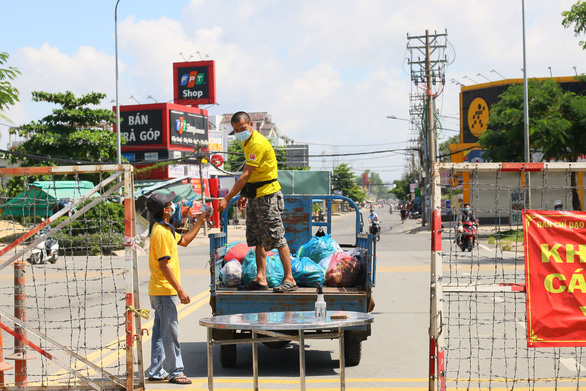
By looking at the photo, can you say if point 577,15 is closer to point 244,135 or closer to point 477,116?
point 244,135

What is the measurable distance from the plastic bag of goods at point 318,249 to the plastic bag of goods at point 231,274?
1.02 m

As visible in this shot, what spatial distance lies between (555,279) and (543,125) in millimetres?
23225

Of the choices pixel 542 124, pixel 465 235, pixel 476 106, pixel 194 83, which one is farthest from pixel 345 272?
pixel 194 83

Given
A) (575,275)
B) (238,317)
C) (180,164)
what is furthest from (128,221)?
(180,164)

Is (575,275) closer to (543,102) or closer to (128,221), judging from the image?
(128,221)

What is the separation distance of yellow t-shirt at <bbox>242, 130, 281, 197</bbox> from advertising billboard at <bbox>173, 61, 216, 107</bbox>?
6501 centimetres

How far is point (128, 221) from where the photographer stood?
6.30 metres

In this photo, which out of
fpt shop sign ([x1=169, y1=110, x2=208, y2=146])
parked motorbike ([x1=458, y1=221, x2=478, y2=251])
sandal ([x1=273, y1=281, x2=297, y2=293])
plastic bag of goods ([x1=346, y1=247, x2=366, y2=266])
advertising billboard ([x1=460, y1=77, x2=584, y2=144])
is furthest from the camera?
fpt shop sign ([x1=169, y1=110, x2=208, y2=146])

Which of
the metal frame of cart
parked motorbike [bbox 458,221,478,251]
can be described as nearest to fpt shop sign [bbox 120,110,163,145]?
parked motorbike [bbox 458,221,478,251]

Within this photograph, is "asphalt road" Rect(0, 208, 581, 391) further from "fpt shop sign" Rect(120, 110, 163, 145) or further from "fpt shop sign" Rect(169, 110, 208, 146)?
"fpt shop sign" Rect(169, 110, 208, 146)

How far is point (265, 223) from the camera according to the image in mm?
7727

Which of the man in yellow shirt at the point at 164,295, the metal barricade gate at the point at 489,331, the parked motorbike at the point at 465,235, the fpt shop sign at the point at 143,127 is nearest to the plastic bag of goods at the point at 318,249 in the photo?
the metal barricade gate at the point at 489,331

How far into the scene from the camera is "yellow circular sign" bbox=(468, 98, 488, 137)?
5578 centimetres

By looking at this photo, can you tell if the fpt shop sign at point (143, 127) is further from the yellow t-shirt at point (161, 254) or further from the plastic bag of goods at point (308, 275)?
the yellow t-shirt at point (161, 254)
